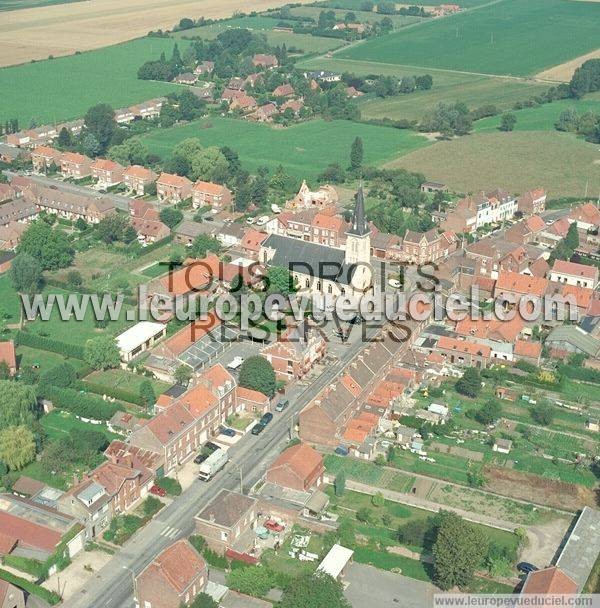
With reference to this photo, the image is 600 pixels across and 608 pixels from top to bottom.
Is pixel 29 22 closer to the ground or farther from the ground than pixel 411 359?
farther from the ground

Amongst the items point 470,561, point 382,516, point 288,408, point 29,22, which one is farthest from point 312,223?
point 29,22

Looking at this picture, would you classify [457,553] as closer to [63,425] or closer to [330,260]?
[63,425]

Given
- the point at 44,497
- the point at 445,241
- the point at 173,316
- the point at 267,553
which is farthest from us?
the point at 445,241

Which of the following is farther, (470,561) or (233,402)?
(233,402)

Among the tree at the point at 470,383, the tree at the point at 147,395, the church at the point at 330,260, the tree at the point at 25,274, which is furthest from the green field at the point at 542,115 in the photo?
the tree at the point at 147,395

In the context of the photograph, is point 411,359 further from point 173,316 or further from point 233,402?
point 173,316

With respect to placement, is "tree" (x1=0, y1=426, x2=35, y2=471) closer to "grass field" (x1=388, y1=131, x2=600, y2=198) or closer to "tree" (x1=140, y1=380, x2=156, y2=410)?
"tree" (x1=140, y1=380, x2=156, y2=410)

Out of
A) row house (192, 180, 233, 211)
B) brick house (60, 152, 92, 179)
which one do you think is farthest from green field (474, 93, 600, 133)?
brick house (60, 152, 92, 179)
